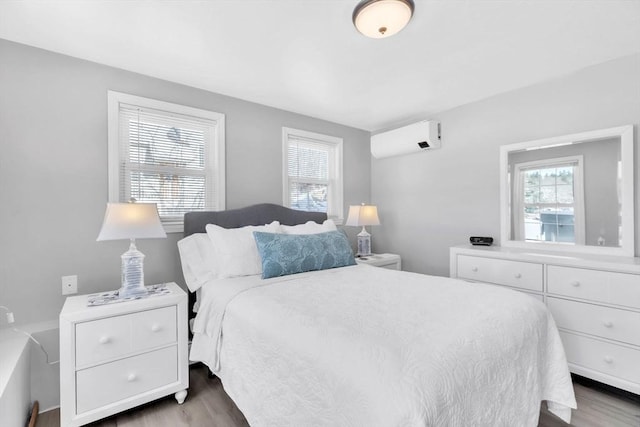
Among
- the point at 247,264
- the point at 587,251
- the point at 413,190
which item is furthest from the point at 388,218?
the point at 247,264

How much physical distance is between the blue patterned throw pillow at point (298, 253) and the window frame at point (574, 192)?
63.9 inches

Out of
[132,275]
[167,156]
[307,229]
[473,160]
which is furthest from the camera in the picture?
[473,160]

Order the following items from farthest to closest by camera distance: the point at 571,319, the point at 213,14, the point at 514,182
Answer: the point at 514,182 < the point at 571,319 < the point at 213,14

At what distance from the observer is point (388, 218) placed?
12.6 feet

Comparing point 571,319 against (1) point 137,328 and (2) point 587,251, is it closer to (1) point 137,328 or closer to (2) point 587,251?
(2) point 587,251

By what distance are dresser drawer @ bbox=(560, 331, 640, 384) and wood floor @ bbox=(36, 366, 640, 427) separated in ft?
0.61

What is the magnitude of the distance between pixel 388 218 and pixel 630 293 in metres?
2.29

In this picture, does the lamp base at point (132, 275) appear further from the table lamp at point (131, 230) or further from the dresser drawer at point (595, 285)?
the dresser drawer at point (595, 285)

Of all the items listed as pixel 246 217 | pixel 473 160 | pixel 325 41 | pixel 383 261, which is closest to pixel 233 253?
pixel 246 217

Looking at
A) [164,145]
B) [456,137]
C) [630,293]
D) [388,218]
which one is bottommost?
[630,293]

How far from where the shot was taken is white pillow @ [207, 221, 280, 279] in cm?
212

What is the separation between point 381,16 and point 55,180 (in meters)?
2.35

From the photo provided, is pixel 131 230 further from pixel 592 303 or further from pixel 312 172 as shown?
pixel 592 303

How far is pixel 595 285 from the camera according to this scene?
2018mm
